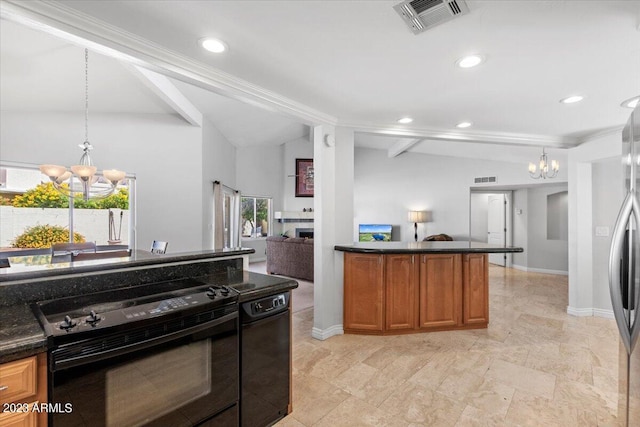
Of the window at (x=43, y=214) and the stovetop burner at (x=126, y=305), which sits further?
the window at (x=43, y=214)

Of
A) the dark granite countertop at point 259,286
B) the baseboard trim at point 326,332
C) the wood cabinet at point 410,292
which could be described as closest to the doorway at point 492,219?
the wood cabinet at point 410,292

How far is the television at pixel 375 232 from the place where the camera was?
348 inches

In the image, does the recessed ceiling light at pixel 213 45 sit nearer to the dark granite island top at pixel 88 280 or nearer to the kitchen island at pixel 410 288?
the dark granite island top at pixel 88 280

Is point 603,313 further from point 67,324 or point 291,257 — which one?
point 67,324

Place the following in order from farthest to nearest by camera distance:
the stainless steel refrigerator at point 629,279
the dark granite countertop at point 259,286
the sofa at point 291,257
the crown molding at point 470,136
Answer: the sofa at point 291,257
the crown molding at point 470,136
the dark granite countertop at point 259,286
the stainless steel refrigerator at point 629,279

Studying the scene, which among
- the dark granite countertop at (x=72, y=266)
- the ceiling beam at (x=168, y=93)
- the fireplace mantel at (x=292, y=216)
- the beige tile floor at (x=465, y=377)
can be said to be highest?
the ceiling beam at (x=168, y=93)

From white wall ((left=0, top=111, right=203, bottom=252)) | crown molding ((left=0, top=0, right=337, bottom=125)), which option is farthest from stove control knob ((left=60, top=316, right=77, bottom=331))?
white wall ((left=0, top=111, right=203, bottom=252))

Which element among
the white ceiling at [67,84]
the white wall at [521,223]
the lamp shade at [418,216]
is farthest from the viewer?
the lamp shade at [418,216]

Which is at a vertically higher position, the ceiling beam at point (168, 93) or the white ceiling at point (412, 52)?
the ceiling beam at point (168, 93)

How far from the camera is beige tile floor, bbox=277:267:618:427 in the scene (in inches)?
77.6

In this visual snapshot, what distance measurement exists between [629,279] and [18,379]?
241 cm

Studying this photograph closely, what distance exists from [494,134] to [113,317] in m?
4.24

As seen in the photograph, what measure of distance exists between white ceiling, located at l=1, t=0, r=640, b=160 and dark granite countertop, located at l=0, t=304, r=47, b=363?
1515 mm

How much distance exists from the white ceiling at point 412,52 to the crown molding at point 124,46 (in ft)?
0.20
